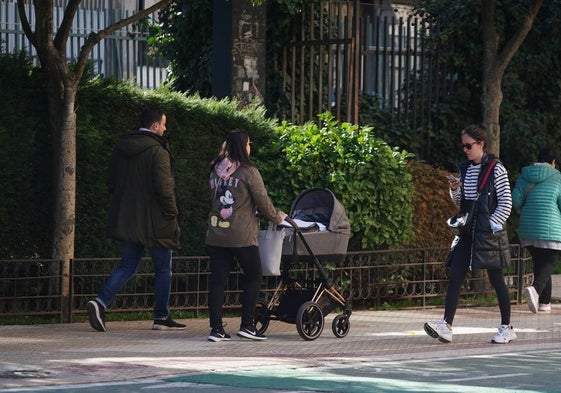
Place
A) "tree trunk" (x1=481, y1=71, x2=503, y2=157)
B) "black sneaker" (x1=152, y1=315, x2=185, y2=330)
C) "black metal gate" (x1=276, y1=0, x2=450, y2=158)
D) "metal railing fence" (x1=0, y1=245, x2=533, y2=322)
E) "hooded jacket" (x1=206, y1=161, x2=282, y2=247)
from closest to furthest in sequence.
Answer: "hooded jacket" (x1=206, y1=161, x2=282, y2=247) → "black sneaker" (x1=152, y1=315, x2=185, y2=330) → "metal railing fence" (x1=0, y1=245, x2=533, y2=322) → "black metal gate" (x1=276, y1=0, x2=450, y2=158) → "tree trunk" (x1=481, y1=71, x2=503, y2=157)

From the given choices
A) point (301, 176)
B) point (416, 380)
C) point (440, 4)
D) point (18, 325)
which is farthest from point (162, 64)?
point (416, 380)

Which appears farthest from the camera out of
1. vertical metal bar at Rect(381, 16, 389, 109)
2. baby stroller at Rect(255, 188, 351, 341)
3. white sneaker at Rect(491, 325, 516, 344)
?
vertical metal bar at Rect(381, 16, 389, 109)

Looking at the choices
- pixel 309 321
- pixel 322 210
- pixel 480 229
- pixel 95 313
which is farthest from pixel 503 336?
pixel 95 313

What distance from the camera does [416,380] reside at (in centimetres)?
957

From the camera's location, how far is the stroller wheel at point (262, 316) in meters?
12.0

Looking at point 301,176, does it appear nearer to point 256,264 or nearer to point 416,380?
point 256,264

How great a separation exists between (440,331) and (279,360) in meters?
1.78

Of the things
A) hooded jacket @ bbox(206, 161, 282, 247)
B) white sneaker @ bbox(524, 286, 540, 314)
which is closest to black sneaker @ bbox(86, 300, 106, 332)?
hooded jacket @ bbox(206, 161, 282, 247)

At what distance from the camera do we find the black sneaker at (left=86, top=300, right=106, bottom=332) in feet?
39.4

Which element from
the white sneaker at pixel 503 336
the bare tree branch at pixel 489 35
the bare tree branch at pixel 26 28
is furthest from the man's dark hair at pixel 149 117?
the bare tree branch at pixel 489 35

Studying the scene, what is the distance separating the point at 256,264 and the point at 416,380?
2509mm

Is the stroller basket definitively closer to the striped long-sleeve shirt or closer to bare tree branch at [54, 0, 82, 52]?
the striped long-sleeve shirt

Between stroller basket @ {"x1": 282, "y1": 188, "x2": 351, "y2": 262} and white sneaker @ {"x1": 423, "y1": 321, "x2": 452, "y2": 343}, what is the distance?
1066mm

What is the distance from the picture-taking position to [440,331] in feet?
38.4
